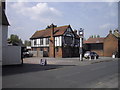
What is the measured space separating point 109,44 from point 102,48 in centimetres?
331

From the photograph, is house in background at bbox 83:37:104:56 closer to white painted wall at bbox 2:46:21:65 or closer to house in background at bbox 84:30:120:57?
house in background at bbox 84:30:120:57

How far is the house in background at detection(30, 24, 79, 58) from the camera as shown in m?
40.5

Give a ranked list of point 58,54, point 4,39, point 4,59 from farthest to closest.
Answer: point 58,54
point 4,39
point 4,59

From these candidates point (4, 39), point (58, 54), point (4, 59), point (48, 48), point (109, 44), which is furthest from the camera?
point (109, 44)

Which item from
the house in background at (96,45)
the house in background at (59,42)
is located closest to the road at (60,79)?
the house in background at (59,42)

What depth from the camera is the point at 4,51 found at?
714 inches

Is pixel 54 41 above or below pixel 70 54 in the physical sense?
above

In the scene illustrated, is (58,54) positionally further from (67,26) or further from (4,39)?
(4,39)

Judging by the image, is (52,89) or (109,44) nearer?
(52,89)

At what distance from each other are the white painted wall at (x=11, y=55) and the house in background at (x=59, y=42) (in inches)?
843

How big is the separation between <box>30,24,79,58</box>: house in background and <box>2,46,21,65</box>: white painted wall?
21409 millimetres

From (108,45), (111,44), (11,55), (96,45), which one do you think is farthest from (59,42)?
(11,55)

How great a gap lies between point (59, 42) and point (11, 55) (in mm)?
22815

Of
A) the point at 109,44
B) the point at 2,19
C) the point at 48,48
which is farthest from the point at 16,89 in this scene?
the point at 109,44
